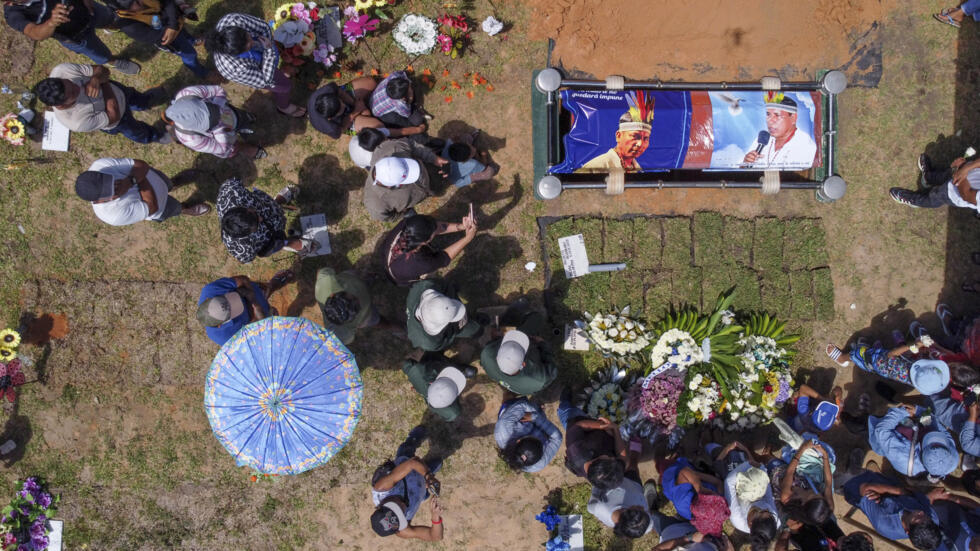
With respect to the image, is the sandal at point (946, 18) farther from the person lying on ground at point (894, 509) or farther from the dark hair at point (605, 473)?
the dark hair at point (605, 473)

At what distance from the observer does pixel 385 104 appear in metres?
6.53

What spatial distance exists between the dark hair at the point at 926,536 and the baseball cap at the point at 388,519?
18.0ft

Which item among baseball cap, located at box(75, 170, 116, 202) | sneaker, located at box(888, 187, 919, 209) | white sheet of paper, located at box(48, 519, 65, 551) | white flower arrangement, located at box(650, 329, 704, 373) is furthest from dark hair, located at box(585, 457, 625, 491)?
white sheet of paper, located at box(48, 519, 65, 551)

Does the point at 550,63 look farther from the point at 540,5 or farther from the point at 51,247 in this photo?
the point at 51,247

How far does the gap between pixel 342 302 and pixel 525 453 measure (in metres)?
2.55

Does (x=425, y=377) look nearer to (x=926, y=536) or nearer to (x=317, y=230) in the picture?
(x=317, y=230)

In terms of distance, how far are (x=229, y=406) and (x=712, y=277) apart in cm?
618

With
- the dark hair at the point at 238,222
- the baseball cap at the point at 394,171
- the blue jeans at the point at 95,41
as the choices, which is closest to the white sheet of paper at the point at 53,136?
the blue jeans at the point at 95,41

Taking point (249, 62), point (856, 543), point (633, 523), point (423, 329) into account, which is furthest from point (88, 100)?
point (856, 543)

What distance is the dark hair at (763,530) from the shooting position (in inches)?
222

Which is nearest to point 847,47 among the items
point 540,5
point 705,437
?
point 540,5

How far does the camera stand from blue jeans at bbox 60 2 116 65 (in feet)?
21.3

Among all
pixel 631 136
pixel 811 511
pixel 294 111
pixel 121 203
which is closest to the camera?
pixel 811 511

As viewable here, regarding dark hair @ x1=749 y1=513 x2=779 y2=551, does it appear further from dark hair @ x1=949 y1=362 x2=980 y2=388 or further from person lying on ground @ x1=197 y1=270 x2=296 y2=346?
person lying on ground @ x1=197 y1=270 x2=296 y2=346
